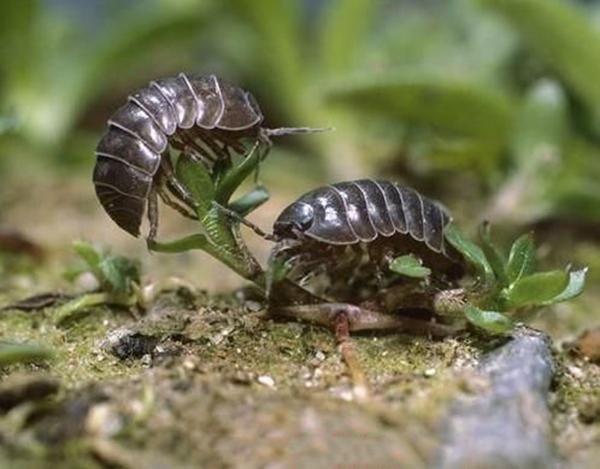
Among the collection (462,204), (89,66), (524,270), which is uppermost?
(89,66)

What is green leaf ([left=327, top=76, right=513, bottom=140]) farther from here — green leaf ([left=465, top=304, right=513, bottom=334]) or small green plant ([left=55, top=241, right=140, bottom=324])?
green leaf ([left=465, top=304, right=513, bottom=334])

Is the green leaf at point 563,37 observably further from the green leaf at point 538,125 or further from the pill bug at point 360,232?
the pill bug at point 360,232

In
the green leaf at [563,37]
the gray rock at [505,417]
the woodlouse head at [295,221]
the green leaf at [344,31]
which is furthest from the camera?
the green leaf at [344,31]

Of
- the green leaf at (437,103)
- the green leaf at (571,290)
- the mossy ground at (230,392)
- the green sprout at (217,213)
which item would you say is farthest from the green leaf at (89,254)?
the green leaf at (437,103)

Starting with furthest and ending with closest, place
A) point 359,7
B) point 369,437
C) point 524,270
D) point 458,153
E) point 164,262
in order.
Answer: point 359,7, point 458,153, point 164,262, point 524,270, point 369,437

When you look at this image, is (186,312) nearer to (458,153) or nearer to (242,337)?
(242,337)

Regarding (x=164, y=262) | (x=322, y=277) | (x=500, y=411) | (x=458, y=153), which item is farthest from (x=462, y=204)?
(x=500, y=411)
